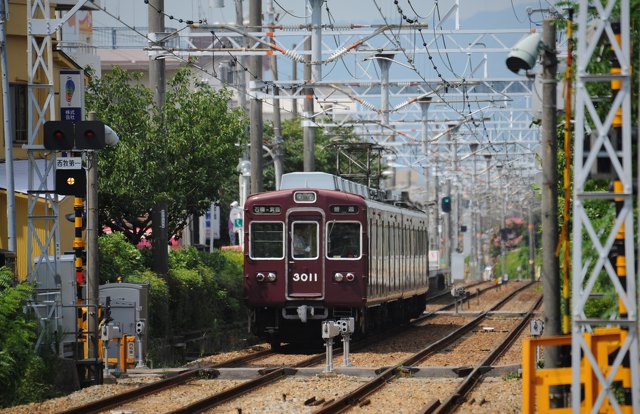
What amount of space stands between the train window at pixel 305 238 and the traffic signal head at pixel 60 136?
6462 millimetres

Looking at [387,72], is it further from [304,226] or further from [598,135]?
[598,135]

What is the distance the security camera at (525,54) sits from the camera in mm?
10914

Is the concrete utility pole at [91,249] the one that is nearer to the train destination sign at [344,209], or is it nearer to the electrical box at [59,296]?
the electrical box at [59,296]

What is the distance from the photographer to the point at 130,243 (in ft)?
82.7

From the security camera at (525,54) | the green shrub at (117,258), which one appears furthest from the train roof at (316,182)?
the security camera at (525,54)

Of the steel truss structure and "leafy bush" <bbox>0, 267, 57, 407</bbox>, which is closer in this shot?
"leafy bush" <bbox>0, 267, 57, 407</bbox>

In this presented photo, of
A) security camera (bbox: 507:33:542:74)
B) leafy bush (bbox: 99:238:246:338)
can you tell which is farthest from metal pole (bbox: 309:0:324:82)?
security camera (bbox: 507:33:542:74)

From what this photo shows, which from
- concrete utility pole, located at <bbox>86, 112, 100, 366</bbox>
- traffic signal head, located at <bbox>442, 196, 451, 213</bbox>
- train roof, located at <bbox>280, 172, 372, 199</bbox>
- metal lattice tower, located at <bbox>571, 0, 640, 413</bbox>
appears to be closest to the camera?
metal lattice tower, located at <bbox>571, 0, 640, 413</bbox>

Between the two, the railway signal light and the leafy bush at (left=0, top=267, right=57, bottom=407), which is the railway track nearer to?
the leafy bush at (left=0, top=267, right=57, bottom=407)

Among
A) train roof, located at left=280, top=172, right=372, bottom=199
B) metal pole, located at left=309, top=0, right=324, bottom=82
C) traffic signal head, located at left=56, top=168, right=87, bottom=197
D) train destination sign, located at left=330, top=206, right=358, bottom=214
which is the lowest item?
train destination sign, located at left=330, top=206, right=358, bottom=214

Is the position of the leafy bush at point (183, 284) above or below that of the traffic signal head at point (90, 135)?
below

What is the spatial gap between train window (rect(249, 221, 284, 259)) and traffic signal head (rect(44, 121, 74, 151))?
633cm

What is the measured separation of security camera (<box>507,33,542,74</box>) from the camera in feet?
35.8

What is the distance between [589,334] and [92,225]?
923 cm
